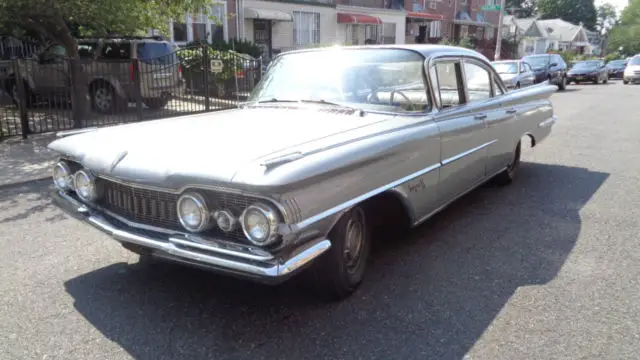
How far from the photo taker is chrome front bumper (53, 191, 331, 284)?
2.65m

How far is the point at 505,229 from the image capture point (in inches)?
188

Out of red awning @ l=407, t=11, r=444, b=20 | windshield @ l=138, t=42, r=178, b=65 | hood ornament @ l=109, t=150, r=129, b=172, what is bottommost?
hood ornament @ l=109, t=150, r=129, b=172

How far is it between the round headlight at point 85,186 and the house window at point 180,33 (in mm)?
18037

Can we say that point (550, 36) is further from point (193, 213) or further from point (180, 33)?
point (193, 213)

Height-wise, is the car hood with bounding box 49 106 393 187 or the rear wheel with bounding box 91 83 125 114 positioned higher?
the car hood with bounding box 49 106 393 187

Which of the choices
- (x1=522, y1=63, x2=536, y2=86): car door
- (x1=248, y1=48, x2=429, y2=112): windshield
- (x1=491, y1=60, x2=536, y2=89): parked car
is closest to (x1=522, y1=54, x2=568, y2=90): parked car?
(x1=522, y1=63, x2=536, y2=86): car door

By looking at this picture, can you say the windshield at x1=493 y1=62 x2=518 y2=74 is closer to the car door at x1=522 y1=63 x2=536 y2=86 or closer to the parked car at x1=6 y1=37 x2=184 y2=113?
the car door at x1=522 y1=63 x2=536 y2=86

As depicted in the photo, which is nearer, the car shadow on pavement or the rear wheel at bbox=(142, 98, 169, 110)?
the car shadow on pavement

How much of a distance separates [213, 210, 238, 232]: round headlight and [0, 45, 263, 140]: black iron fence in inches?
308

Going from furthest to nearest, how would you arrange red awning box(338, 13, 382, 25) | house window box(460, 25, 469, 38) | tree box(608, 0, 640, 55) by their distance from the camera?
tree box(608, 0, 640, 55)
house window box(460, 25, 469, 38)
red awning box(338, 13, 382, 25)

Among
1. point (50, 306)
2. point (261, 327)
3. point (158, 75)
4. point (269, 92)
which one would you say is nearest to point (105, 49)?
A: point (158, 75)

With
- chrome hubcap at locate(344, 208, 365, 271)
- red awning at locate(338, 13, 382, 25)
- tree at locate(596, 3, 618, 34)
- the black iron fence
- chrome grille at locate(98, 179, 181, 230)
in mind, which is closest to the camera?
chrome grille at locate(98, 179, 181, 230)

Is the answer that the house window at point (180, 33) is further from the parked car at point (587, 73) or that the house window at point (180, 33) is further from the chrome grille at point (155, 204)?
the parked car at point (587, 73)

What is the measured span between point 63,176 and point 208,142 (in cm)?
121
